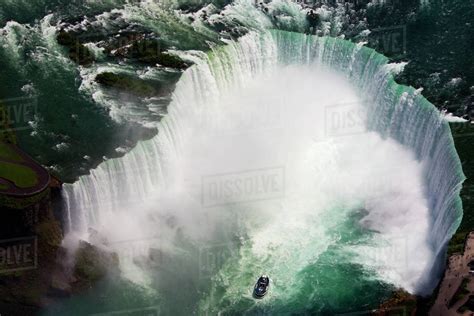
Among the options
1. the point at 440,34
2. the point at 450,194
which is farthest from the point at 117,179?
the point at 440,34

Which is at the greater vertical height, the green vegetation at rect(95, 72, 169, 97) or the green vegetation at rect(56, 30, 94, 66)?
the green vegetation at rect(56, 30, 94, 66)

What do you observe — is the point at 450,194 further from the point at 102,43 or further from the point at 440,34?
the point at 102,43
